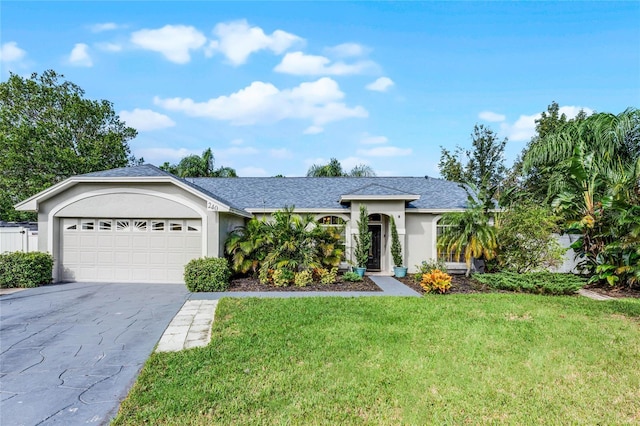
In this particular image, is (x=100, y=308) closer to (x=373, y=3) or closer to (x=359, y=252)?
(x=359, y=252)

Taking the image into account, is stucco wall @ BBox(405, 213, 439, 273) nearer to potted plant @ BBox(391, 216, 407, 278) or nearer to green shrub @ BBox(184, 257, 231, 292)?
potted plant @ BBox(391, 216, 407, 278)

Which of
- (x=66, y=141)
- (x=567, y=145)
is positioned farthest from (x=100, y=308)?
(x=66, y=141)

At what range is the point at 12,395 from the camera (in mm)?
3883

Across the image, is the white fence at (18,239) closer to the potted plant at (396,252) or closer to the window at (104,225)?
the window at (104,225)

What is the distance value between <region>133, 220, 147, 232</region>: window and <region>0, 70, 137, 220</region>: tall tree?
605 inches

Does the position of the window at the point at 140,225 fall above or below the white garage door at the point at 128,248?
above

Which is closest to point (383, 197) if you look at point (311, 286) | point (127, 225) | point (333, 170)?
point (311, 286)

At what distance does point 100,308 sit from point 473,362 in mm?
8546

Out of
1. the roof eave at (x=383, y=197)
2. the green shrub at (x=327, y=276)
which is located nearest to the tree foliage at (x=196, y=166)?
the roof eave at (x=383, y=197)

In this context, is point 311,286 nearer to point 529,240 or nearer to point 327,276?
point 327,276

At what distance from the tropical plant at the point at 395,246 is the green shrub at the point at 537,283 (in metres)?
3.33

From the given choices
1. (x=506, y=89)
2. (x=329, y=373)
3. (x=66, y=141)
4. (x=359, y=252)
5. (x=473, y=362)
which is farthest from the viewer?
(x=66, y=141)

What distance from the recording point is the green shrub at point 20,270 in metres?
10.1

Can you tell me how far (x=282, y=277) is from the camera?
423 inches
